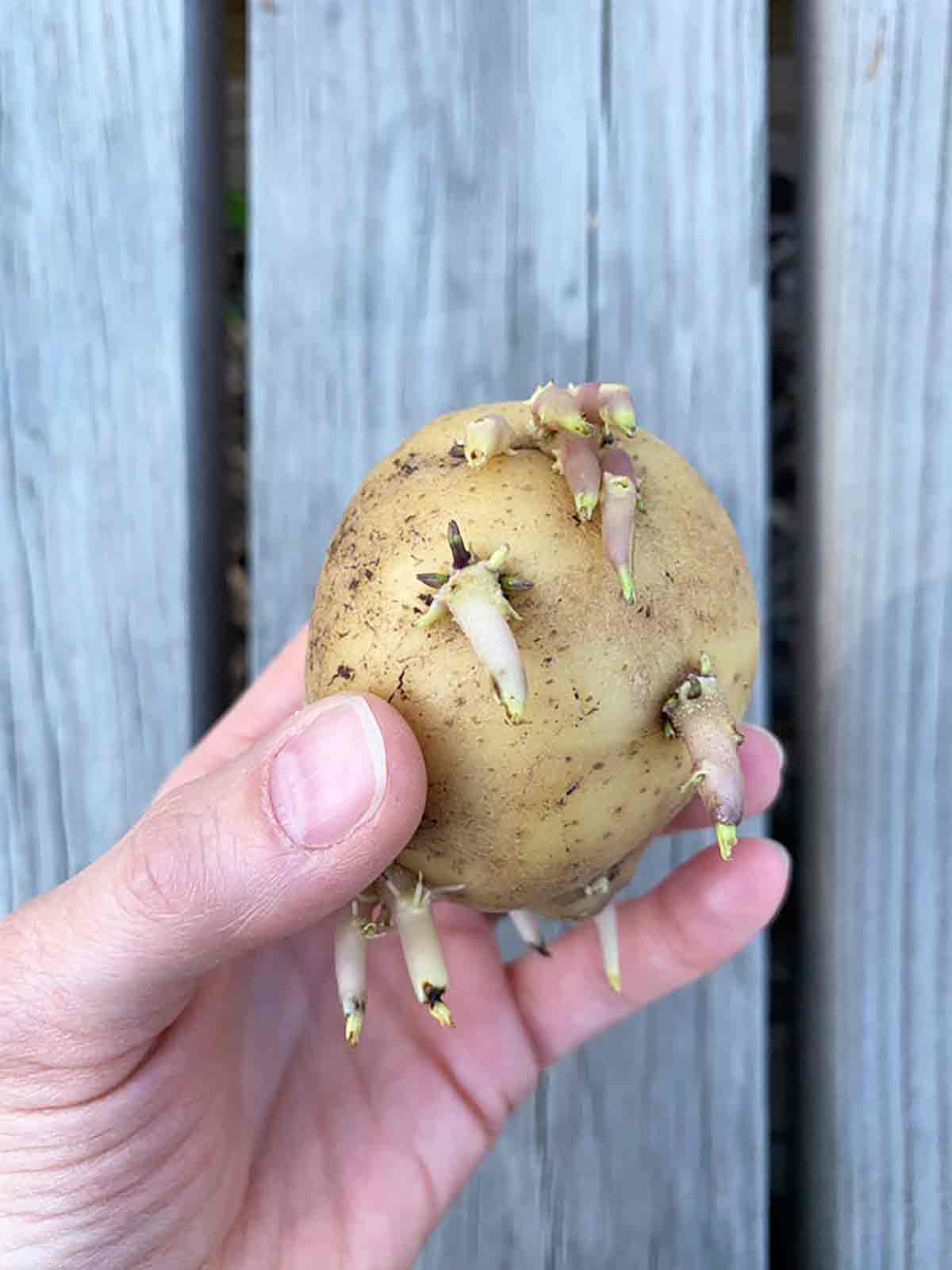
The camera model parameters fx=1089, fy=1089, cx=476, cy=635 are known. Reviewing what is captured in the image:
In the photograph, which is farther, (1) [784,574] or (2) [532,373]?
(1) [784,574]

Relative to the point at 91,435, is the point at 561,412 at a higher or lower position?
higher

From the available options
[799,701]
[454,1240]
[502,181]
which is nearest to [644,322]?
[502,181]

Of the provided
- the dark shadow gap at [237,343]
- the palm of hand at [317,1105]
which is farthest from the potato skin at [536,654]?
the dark shadow gap at [237,343]

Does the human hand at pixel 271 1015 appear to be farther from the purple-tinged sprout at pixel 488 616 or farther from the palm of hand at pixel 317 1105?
the purple-tinged sprout at pixel 488 616

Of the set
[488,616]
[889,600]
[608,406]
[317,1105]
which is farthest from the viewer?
[889,600]

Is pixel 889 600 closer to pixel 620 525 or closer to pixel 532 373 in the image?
pixel 532 373

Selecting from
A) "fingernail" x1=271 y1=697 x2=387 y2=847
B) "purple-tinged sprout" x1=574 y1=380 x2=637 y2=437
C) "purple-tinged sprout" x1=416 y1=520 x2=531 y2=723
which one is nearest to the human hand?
"fingernail" x1=271 y1=697 x2=387 y2=847

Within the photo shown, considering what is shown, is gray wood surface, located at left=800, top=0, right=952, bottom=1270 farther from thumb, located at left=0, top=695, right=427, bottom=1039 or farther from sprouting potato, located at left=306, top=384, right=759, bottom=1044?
thumb, located at left=0, top=695, right=427, bottom=1039

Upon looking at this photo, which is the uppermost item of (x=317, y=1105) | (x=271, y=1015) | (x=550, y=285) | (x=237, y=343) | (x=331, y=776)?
(x=550, y=285)

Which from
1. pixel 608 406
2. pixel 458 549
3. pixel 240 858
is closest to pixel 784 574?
pixel 608 406
